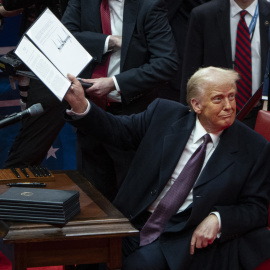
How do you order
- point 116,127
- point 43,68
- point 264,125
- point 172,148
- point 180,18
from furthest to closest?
point 180,18 < point 264,125 < point 116,127 < point 172,148 < point 43,68

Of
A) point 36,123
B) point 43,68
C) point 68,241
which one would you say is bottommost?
point 36,123

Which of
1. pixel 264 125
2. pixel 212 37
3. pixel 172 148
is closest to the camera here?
pixel 172 148

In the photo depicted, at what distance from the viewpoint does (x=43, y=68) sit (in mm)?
3051

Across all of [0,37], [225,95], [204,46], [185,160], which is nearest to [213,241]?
Result: [185,160]

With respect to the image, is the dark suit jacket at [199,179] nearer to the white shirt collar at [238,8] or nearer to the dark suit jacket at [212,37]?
the dark suit jacket at [212,37]

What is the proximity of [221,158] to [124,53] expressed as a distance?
1087 mm

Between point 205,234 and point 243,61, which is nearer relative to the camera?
point 205,234

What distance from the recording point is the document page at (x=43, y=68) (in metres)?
3.03

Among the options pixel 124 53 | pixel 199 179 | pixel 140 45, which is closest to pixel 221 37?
pixel 140 45

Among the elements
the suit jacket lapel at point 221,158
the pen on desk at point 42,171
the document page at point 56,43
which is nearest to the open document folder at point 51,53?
the document page at point 56,43

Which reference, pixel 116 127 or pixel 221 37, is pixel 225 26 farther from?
pixel 116 127

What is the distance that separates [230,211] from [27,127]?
1.90m

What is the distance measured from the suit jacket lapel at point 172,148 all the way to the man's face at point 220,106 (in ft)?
0.44

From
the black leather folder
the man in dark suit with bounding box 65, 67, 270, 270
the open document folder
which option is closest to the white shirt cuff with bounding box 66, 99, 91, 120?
the man in dark suit with bounding box 65, 67, 270, 270
